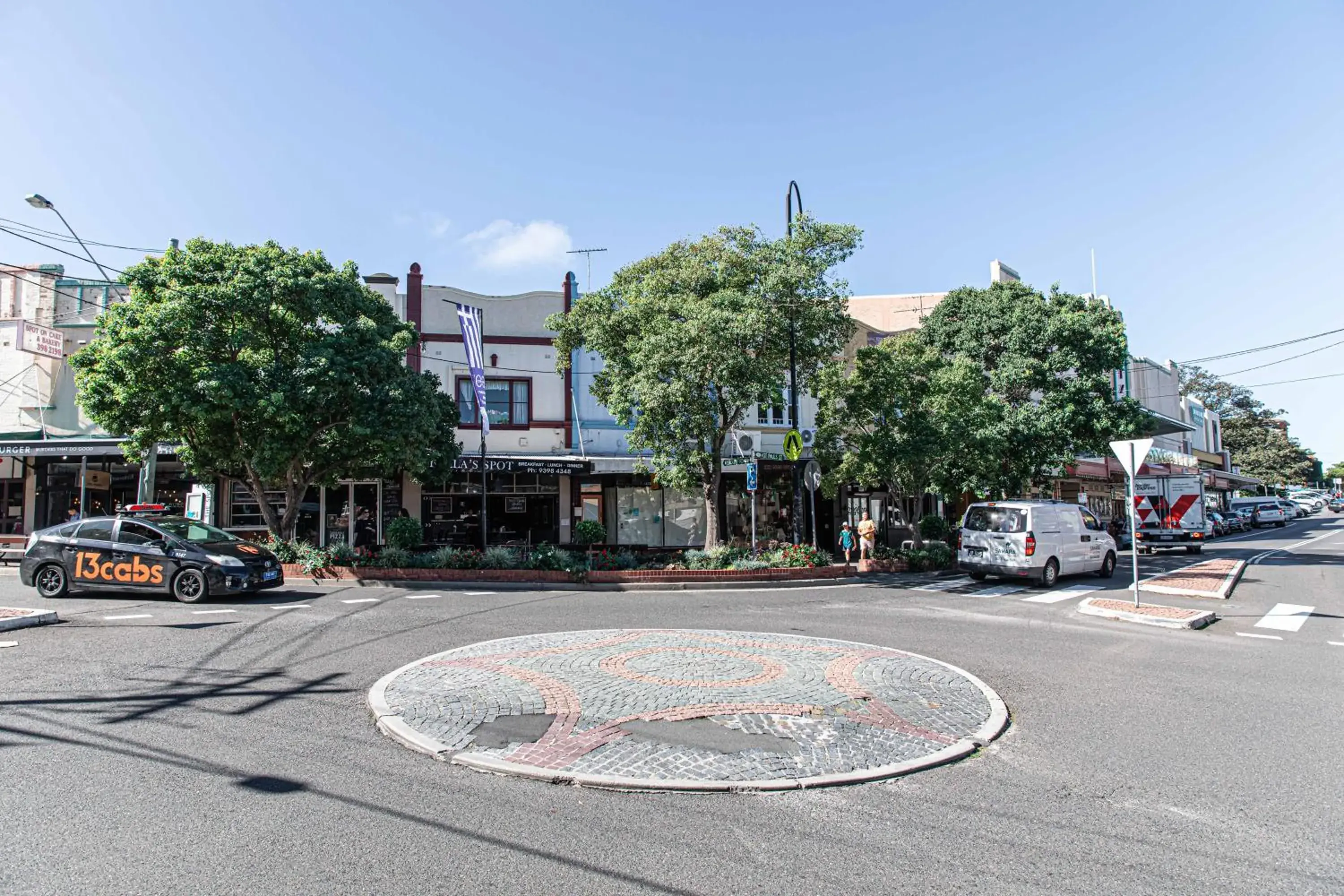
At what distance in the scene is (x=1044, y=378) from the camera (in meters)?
25.1

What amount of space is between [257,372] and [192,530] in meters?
4.24

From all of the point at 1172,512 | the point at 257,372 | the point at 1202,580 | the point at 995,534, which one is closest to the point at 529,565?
the point at 257,372

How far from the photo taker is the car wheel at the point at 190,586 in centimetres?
1302

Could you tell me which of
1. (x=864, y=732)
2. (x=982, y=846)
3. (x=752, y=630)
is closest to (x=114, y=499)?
(x=752, y=630)

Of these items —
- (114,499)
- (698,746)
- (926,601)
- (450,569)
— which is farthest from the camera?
(114,499)

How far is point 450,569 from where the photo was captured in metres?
17.3

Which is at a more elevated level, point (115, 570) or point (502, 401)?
point (502, 401)

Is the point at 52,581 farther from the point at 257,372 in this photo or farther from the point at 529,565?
the point at 529,565

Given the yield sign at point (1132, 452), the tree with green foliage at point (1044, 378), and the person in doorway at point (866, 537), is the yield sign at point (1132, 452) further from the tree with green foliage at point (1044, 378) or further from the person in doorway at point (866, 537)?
the tree with green foliage at point (1044, 378)

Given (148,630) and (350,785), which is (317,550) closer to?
(148,630)

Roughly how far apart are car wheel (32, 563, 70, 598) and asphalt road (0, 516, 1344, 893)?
4.87m

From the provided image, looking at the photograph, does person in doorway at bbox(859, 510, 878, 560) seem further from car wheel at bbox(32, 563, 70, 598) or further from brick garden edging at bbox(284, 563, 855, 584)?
car wheel at bbox(32, 563, 70, 598)

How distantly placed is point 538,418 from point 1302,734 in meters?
20.9

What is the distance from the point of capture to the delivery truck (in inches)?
1113
